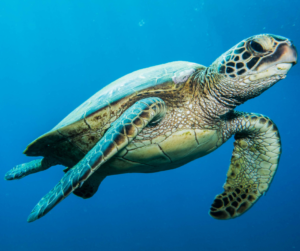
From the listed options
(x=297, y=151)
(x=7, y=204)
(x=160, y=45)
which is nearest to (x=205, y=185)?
(x=297, y=151)

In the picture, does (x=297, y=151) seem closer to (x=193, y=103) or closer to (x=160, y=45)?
(x=160, y=45)

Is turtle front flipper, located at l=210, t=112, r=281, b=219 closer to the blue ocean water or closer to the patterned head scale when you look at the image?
the patterned head scale

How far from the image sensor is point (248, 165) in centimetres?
310

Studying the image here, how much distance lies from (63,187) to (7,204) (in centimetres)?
4502

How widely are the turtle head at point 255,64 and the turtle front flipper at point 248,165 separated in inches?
32.4

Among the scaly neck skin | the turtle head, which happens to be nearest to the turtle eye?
the turtle head

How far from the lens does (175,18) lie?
96.0 feet

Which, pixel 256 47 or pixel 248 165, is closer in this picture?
pixel 256 47

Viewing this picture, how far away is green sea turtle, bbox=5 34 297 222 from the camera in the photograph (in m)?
1.76

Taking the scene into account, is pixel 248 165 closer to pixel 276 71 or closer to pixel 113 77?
pixel 276 71

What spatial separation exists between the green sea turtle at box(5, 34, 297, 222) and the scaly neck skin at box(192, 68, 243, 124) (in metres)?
0.01

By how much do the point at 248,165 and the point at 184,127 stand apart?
1513mm

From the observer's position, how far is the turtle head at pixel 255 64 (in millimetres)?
1794

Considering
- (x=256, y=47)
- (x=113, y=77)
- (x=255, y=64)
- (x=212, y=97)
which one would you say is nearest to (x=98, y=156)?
(x=212, y=97)
